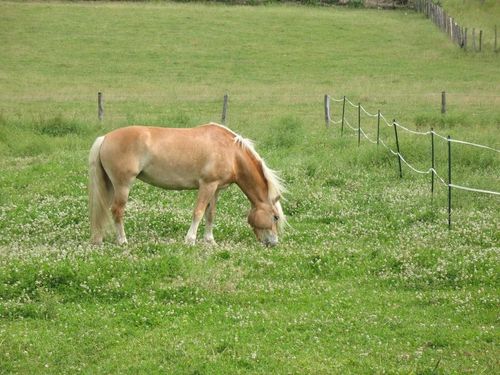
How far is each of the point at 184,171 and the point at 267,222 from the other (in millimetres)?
1769

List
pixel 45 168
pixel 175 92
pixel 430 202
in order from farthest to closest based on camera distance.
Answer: pixel 175 92 < pixel 45 168 < pixel 430 202

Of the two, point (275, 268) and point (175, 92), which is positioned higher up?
point (275, 268)

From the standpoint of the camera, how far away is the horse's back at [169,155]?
1436 cm

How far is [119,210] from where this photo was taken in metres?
14.3

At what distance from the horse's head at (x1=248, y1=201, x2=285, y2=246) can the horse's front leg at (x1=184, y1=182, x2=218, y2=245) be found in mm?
791

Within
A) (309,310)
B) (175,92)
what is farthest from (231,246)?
(175,92)

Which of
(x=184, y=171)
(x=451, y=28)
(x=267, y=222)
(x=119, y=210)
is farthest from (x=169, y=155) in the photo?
(x=451, y=28)

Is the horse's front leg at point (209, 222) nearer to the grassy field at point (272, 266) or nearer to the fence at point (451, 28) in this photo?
the grassy field at point (272, 266)

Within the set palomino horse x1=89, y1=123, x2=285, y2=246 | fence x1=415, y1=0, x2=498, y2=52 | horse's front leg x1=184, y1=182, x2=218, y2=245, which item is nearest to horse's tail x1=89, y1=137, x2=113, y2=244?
palomino horse x1=89, y1=123, x2=285, y2=246

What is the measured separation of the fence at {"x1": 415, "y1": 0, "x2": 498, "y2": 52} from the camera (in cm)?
5758

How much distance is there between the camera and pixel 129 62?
53.8 m

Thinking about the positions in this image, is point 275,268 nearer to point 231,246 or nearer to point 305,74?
point 231,246

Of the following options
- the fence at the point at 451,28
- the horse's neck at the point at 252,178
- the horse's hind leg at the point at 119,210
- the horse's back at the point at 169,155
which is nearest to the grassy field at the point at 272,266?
the horse's hind leg at the point at 119,210

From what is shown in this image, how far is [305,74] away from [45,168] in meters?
31.7
